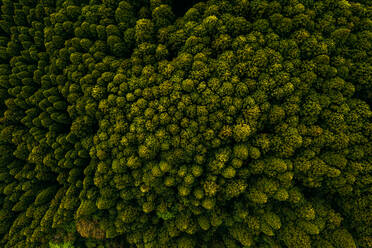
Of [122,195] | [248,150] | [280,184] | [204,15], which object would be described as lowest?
[122,195]

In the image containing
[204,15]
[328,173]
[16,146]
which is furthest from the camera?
[16,146]

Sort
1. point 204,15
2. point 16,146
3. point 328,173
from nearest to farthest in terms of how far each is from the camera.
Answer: point 328,173, point 204,15, point 16,146

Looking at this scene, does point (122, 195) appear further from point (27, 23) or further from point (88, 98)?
point (27, 23)

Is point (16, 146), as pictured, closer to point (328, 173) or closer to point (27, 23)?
point (27, 23)

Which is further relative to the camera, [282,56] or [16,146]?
[16,146]

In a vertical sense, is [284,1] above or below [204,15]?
above

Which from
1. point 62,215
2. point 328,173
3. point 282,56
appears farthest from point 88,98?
point 328,173

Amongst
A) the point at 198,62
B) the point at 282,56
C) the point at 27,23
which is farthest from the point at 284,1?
the point at 27,23
